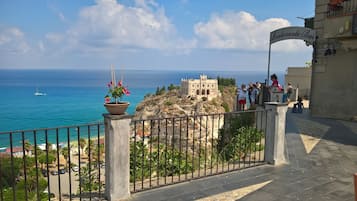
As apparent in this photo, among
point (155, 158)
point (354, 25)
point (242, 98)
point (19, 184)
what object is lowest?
point (19, 184)

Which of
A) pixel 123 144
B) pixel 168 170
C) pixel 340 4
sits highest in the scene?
pixel 340 4

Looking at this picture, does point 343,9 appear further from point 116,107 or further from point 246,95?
point 116,107

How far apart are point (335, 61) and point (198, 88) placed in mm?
55556

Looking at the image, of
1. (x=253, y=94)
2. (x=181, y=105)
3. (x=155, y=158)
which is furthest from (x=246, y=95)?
(x=181, y=105)

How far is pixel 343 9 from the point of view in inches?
399

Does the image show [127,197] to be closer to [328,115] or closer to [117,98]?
[117,98]

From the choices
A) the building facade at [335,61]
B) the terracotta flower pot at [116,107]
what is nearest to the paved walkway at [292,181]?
the terracotta flower pot at [116,107]

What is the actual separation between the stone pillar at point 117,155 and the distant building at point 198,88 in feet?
201

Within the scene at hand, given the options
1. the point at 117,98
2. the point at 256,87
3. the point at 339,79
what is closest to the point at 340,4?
the point at 339,79

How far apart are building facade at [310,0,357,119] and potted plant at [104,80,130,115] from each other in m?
8.61

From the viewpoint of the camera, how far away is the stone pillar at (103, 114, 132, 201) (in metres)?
3.81

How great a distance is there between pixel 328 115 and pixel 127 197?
32.9 feet

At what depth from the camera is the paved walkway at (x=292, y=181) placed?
4195 mm

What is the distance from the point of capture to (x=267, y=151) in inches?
227
